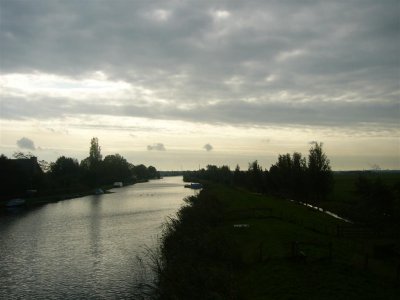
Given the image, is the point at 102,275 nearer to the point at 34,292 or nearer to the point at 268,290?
the point at 34,292

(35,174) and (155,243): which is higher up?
(35,174)

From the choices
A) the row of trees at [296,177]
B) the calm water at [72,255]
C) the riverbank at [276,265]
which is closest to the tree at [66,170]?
the row of trees at [296,177]

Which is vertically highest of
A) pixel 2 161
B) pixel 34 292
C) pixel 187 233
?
pixel 2 161

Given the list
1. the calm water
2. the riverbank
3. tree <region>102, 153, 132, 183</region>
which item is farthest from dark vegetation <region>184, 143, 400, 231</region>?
tree <region>102, 153, 132, 183</region>

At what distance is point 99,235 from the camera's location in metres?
44.8

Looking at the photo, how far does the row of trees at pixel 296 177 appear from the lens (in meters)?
65.6

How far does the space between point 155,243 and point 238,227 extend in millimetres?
7920

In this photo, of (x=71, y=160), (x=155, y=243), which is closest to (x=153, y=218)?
(x=155, y=243)

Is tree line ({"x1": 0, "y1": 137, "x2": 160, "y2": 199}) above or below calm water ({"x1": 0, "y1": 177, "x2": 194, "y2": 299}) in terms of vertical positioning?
above

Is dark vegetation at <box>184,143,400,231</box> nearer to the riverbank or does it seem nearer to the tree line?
the riverbank

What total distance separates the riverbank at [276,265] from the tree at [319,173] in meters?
27.9

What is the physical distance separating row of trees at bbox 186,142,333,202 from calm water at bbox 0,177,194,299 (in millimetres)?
25310

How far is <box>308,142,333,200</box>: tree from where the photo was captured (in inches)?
2564

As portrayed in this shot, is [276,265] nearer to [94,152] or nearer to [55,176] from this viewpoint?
[55,176]
